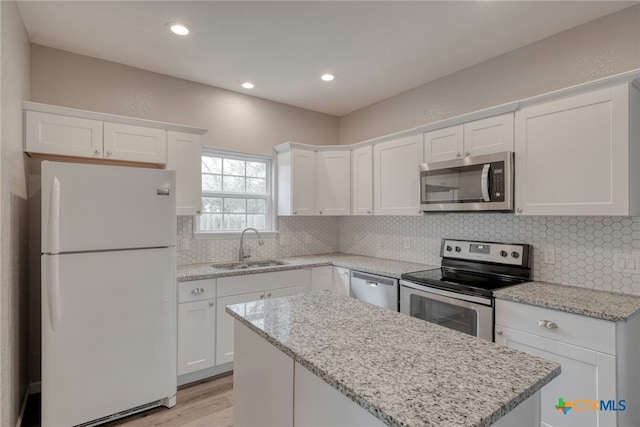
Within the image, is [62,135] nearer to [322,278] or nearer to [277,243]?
[277,243]

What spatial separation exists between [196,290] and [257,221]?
1.26 meters

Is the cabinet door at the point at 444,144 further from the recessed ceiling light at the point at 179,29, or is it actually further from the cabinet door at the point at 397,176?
the recessed ceiling light at the point at 179,29

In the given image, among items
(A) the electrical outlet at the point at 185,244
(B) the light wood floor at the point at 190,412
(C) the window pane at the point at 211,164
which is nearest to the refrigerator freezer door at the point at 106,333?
(B) the light wood floor at the point at 190,412

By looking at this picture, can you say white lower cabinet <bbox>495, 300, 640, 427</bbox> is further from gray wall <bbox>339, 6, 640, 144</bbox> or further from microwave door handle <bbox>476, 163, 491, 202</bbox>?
gray wall <bbox>339, 6, 640, 144</bbox>

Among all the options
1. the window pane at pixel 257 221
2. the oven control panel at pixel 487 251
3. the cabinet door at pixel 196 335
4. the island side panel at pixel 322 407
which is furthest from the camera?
the window pane at pixel 257 221

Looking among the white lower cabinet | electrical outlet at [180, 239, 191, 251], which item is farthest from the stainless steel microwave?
electrical outlet at [180, 239, 191, 251]

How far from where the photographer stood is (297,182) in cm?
361

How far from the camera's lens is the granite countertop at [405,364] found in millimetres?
800

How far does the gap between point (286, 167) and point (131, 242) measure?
185 cm

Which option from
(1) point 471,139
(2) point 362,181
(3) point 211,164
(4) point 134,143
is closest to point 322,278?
(2) point 362,181

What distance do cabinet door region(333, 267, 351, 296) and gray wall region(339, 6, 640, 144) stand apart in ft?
5.41

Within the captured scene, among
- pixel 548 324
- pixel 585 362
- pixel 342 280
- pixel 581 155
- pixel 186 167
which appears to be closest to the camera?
pixel 585 362

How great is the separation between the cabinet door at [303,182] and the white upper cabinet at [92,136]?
3.81ft

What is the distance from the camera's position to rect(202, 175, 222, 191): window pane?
3406mm
